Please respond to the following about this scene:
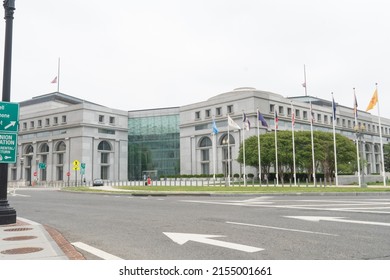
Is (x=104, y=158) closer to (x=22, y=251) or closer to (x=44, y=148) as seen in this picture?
(x=44, y=148)

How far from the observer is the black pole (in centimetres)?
1070

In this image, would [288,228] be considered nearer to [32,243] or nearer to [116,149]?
[32,243]

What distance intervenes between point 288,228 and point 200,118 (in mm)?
66875

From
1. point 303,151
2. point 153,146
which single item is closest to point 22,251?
point 303,151

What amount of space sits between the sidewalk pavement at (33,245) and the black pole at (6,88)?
876 millimetres

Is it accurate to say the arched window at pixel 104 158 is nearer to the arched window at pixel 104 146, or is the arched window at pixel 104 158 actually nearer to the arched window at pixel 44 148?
the arched window at pixel 104 146

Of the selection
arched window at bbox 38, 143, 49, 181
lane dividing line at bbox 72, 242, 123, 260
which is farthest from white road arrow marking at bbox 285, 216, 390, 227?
arched window at bbox 38, 143, 49, 181

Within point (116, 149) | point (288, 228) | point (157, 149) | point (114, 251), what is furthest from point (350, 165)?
point (114, 251)

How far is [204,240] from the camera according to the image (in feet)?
26.0

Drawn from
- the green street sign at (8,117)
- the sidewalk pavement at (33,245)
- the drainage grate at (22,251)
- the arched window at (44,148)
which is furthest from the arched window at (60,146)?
the drainage grate at (22,251)

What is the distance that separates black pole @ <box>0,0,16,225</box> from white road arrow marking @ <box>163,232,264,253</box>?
5.20m

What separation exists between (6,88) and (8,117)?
1.06 metres

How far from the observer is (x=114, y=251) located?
7.02 metres

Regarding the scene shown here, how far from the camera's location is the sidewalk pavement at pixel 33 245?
6324 millimetres
